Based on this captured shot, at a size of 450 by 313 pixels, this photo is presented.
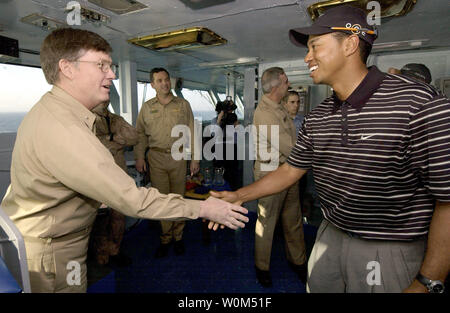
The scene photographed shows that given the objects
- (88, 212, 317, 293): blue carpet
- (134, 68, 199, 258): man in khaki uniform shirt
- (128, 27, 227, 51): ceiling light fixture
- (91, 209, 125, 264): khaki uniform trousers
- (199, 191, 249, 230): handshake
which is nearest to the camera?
(199, 191, 249, 230): handshake

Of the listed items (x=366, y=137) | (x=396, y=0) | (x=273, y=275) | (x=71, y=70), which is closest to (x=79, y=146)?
(x=71, y=70)

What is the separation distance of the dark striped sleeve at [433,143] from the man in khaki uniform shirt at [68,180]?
2.66ft

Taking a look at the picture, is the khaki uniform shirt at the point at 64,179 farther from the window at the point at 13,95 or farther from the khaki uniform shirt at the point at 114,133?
the window at the point at 13,95

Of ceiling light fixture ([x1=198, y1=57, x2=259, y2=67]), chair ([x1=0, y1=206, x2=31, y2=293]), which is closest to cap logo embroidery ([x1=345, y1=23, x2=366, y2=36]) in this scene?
chair ([x1=0, y1=206, x2=31, y2=293])

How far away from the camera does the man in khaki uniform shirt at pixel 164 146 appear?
3000mm

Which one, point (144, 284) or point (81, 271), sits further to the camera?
point (144, 284)

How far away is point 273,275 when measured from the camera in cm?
264

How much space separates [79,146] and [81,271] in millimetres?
663

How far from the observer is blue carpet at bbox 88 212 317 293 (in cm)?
239

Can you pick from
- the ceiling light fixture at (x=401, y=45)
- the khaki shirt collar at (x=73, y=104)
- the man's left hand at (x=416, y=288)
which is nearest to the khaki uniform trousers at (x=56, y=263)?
the khaki shirt collar at (x=73, y=104)

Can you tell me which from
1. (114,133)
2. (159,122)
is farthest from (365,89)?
(159,122)

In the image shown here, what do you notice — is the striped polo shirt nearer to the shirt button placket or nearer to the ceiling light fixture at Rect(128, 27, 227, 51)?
the shirt button placket

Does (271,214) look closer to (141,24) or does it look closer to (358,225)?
(358,225)

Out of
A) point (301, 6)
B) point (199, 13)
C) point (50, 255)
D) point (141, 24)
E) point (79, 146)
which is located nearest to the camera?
point (79, 146)
